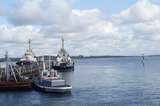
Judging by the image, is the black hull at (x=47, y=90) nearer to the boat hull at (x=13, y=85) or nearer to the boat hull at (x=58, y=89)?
the boat hull at (x=58, y=89)

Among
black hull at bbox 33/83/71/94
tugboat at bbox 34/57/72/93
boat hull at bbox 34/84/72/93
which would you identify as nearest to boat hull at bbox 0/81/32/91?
black hull at bbox 33/83/71/94

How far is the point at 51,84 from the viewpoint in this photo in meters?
90.8

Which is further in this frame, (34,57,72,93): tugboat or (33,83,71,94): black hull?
(34,57,72,93): tugboat

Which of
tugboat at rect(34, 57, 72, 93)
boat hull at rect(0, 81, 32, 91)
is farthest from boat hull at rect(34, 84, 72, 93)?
boat hull at rect(0, 81, 32, 91)

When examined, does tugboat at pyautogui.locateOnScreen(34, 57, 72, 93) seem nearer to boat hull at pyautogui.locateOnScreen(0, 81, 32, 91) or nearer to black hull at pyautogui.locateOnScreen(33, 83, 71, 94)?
black hull at pyautogui.locateOnScreen(33, 83, 71, 94)

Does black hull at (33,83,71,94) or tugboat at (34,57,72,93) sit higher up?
tugboat at (34,57,72,93)

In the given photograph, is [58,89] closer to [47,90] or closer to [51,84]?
[51,84]

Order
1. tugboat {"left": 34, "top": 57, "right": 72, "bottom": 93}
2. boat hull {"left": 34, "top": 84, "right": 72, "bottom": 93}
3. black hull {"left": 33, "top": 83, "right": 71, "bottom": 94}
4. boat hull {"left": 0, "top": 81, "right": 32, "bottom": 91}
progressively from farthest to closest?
boat hull {"left": 0, "top": 81, "right": 32, "bottom": 91}
tugboat {"left": 34, "top": 57, "right": 72, "bottom": 93}
black hull {"left": 33, "top": 83, "right": 71, "bottom": 94}
boat hull {"left": 34, "top": 84, "right": 72, "bottom": 93}

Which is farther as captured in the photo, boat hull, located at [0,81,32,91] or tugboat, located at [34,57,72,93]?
boat hull, located at [0,81,32,91]

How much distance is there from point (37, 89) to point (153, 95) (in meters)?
27.4

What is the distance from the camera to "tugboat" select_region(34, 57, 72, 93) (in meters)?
88.8

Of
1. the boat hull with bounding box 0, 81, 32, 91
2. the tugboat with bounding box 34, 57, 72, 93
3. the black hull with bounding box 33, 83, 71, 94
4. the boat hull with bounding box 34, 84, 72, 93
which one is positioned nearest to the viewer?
the boat hull with bounding box 34, 84, 72, 93

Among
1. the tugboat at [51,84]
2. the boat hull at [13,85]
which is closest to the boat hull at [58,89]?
the tugboat at [51,84]

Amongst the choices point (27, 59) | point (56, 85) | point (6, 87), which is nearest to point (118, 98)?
point (56, 85)
